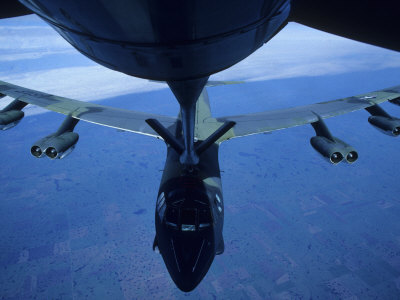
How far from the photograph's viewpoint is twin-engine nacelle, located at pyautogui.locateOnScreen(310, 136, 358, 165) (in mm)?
11719

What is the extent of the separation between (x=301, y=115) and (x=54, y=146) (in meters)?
14.3

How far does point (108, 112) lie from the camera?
49.5 feet

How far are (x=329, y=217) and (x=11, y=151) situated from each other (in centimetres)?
5676

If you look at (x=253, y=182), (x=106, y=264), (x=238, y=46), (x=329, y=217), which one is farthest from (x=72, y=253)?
(x=329, y=217)

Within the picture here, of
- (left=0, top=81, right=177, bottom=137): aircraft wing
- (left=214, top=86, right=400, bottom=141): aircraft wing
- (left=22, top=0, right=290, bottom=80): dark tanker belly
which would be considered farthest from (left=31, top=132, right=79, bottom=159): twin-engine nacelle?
(left=22, top=0, right=290, bottom=80): dark tanker belly

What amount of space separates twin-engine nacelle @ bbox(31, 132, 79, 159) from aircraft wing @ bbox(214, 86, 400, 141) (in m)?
8.85

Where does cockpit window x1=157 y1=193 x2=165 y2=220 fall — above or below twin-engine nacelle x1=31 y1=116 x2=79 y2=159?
below

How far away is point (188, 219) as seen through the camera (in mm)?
7977

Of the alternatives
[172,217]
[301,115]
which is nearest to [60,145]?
[172,217]

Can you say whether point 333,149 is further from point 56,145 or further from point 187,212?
point 56,145

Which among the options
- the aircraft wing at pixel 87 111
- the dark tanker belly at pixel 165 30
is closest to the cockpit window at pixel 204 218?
the aircraft wing at pixel 87 111

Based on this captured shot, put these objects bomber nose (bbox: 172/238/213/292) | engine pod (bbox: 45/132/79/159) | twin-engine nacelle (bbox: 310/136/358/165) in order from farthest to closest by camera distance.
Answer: engine pod (bbox: 45/132/79/159), twin-engine nacelle (bbox: 310/136/358/165), bomber nose (bbox: 172/238/213/292)

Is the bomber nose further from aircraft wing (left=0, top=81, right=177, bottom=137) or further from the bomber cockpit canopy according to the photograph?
aircraft wing (left=0, top=81, right=177, bottom=137)

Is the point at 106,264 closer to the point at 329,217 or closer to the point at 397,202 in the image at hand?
the point at 329,217
